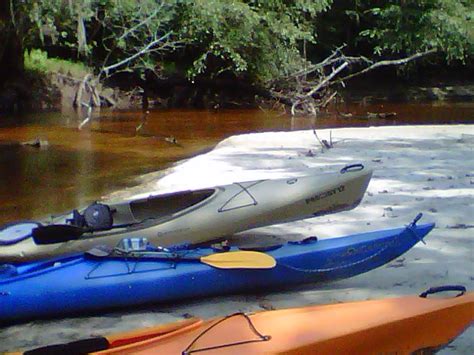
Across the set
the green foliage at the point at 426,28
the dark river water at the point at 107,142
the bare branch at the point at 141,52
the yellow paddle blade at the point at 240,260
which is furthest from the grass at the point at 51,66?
the yellow paddle blade at the point at 240,260

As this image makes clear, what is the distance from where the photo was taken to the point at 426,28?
21375mm

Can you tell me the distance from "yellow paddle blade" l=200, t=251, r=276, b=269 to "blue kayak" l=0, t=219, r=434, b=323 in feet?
0.09

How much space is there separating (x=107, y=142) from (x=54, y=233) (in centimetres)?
804

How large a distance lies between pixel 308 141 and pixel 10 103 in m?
9.51

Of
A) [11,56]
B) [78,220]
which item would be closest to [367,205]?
[78,220]

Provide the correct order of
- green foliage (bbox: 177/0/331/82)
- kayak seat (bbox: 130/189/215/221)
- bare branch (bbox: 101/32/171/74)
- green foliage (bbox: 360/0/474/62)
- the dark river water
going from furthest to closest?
green foliage (bbox: 360/0/474/62) → green foliage (bbox: 177/0/331/82) → bare branch (bbox: 101/32/171/74) → the dark river water → kayak seat (bbox: 130/189/215/221)

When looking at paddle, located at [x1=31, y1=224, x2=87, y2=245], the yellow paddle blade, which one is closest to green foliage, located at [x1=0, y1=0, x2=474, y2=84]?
paddle, located at [x1=31, y1=224, x2=87, y2=245]

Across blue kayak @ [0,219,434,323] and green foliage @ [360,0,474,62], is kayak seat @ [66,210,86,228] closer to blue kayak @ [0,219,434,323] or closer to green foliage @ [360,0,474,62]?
blue kayak @ [0,219,434,323]

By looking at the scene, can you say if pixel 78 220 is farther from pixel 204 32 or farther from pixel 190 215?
pixel 204 32

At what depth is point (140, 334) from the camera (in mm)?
2748

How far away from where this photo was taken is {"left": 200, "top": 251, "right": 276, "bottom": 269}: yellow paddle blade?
376cm

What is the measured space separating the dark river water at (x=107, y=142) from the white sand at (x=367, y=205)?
0.78 metres

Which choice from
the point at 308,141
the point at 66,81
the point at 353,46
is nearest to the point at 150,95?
the point at 66,81

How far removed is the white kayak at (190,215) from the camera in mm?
4344
